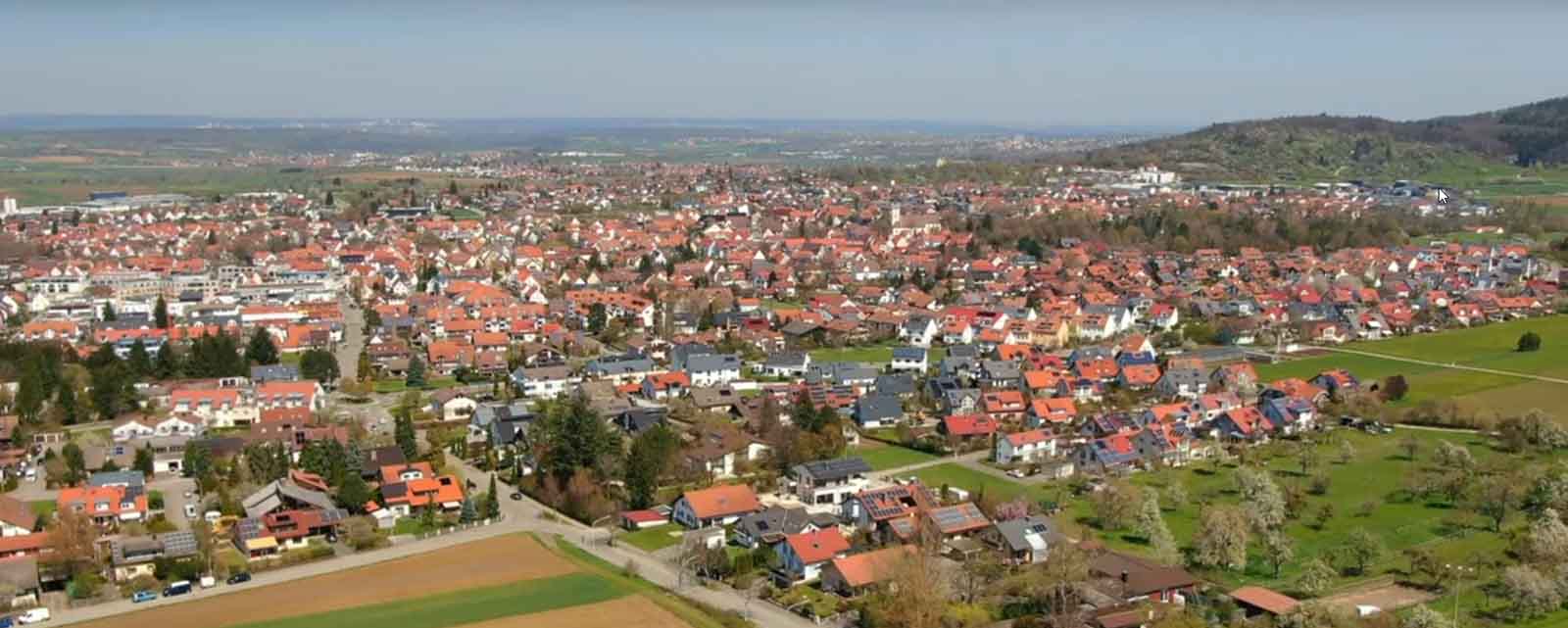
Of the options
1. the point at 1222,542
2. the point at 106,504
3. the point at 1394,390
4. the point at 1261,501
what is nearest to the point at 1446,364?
the point at 1394,390

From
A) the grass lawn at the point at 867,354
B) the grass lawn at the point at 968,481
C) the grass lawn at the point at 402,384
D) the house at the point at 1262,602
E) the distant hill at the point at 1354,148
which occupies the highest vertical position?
the distant hill at the point at 1354,148

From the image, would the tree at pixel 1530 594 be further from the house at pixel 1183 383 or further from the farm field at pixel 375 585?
the house at pixel 1183 383

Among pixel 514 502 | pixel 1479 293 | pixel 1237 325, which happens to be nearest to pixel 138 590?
pixel 514 502

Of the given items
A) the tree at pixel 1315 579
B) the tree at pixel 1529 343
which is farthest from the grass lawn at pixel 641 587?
the tree at pixel 1529 343

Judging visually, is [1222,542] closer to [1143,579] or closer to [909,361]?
[1143,579]

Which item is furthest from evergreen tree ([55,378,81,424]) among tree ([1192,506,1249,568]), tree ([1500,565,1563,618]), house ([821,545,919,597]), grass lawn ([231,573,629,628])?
tree ([1500,565,1563,618])
